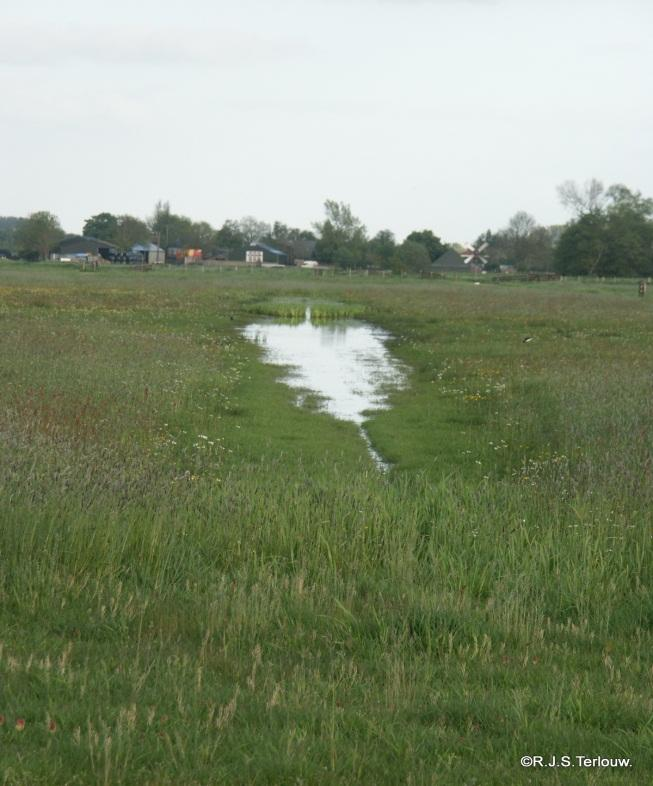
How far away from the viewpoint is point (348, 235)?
534 ft

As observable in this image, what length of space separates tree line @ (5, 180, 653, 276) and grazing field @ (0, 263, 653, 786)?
330 feet

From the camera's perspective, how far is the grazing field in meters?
4.98

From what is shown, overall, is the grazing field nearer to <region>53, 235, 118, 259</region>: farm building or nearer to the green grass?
the green grass

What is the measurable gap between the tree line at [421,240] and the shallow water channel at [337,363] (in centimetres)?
7111

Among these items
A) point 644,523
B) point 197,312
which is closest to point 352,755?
point 644,523

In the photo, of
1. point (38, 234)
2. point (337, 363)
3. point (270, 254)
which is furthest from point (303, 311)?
point (270, 254)

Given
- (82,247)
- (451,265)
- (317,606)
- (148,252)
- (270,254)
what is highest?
(270,254)

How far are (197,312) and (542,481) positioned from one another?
37557mm

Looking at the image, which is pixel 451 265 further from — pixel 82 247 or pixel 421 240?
pixel 82 247

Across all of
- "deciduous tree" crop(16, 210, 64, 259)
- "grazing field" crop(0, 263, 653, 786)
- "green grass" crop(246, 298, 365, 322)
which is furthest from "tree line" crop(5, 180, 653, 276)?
"grazing field" crop(0, 263, 653, 786)

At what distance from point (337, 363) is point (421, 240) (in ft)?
429

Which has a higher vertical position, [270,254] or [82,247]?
[270,254]

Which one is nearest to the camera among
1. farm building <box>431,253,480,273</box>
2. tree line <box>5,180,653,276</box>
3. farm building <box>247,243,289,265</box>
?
tree line <box>5,180,653,276</box>

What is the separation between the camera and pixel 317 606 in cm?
734
